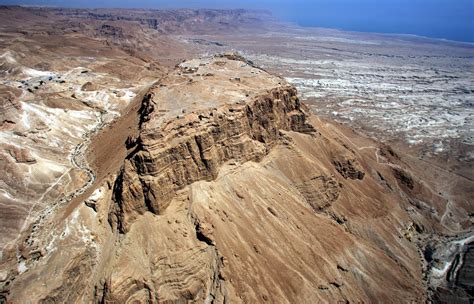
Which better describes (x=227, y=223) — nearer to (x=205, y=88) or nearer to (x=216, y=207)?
(x=216, y=207)

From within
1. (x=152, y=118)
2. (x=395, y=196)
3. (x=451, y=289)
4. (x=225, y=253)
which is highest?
(x=152, y=118)

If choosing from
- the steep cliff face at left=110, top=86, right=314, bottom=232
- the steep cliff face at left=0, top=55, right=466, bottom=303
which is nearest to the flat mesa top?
the steep cliff face at left=0, top=55, right=466, bottom=303

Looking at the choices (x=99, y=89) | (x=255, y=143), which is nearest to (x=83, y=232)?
(x=255, y=143)

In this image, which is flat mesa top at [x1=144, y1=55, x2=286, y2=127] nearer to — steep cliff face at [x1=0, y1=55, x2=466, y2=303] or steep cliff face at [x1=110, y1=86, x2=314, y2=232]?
steep cliff face at [x1=0, y1=55, x2=466, y2=303]

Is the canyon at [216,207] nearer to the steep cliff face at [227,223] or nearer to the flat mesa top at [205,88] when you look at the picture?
the steep cliff face at [227,223]

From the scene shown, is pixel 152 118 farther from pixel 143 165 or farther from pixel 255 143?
pixel 255 143

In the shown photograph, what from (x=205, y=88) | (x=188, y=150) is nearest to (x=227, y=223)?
(x=188, y=150)
